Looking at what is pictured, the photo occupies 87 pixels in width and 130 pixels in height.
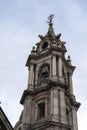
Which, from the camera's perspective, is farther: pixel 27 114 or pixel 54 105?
pixel 27 114

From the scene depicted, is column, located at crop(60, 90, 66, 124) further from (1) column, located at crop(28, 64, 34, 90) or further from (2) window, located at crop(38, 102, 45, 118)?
(1) column, located at crop(28, 64, 34, 90)

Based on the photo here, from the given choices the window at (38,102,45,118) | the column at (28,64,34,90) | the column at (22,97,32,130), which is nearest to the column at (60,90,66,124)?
the window at (38,102,45,118)

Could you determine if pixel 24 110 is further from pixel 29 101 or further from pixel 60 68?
pixel 60 68

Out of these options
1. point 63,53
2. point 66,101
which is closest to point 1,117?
point 66,101

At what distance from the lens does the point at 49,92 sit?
44.9 meters

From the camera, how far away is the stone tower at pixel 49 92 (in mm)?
42000

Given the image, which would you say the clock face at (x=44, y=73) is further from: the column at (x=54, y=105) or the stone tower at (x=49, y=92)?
the column at (x=54, y=105)

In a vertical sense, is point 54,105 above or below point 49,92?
below

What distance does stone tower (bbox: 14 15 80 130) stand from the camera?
42.0 meters

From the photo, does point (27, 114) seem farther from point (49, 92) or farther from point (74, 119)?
point (74, 119)

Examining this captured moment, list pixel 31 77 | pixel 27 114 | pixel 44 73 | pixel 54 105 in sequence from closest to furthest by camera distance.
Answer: pixel 54 105 → pixel 27 114 → pixel 31 77 → pixel 44 73

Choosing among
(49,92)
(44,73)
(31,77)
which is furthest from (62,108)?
(44,73)

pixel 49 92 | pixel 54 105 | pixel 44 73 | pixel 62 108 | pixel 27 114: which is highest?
pixel 44 73

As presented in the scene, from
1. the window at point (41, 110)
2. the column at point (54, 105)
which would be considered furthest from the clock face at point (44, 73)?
the column at point (54, 105)
